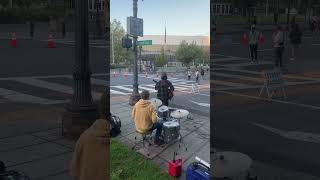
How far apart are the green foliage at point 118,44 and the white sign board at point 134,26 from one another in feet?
0.22

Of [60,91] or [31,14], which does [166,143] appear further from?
[31,14]

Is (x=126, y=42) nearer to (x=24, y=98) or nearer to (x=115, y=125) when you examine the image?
(x=115, y=125)

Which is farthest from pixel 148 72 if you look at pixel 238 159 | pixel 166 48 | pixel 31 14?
pixel 31 14

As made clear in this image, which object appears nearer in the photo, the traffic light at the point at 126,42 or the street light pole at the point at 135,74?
the street light pole at the point at 135,74

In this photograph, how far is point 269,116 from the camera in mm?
10133

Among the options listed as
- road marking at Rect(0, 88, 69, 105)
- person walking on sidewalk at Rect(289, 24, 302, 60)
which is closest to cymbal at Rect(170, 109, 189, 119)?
road marking at Rect(0, 88, 69, 105)

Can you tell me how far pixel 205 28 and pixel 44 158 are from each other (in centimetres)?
456

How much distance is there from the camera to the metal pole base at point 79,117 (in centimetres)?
787

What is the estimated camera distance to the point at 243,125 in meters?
9.35

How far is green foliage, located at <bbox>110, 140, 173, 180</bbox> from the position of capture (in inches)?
150

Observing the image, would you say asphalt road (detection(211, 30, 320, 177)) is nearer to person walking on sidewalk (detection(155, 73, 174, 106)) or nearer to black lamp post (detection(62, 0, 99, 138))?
black lamp post (detection(62, 0, 99, 138))

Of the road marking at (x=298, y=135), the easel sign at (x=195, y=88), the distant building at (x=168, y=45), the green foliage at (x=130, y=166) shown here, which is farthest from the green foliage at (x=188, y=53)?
the road marking at (x=298, y=135)

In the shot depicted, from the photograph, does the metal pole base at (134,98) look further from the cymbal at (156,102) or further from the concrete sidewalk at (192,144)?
the concrete sidewalk at (192,144)

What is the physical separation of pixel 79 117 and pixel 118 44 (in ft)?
13.7
